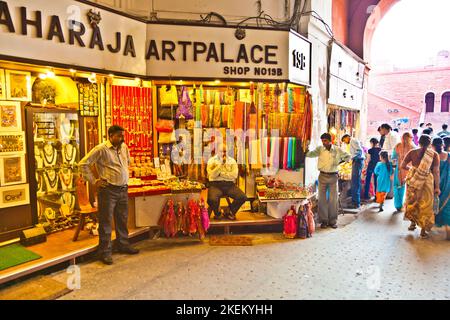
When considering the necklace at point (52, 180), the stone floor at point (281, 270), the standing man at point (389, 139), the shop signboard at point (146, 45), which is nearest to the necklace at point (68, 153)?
the necklace at point (52, 180)

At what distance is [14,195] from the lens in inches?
227

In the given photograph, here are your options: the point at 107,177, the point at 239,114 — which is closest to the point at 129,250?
the point at 107,177

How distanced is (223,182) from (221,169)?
26 centimetres

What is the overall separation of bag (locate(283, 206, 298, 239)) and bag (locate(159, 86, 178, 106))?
313cm

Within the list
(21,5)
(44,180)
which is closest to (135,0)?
(21,5)

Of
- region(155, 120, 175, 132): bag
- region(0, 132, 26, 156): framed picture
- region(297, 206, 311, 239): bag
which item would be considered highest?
region(155, 120, 175, 132): bag

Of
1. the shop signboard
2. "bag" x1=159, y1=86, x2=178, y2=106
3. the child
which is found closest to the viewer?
the shop signboard

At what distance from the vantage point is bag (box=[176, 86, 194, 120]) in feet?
23.7

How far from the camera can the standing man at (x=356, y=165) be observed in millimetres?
9047

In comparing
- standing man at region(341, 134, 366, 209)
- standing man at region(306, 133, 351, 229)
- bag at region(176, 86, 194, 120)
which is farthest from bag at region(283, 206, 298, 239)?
Result: standing man at region(341, 134, 366, 209)

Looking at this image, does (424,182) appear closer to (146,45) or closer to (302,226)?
(302,226)

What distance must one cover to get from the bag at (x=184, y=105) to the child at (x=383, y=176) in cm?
505

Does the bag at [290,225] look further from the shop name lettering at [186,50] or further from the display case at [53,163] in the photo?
the display case at [53,163]

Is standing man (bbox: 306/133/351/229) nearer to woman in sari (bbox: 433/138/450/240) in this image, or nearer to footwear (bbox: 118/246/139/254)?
woman in sari (bbox: 433/138/450/240)
